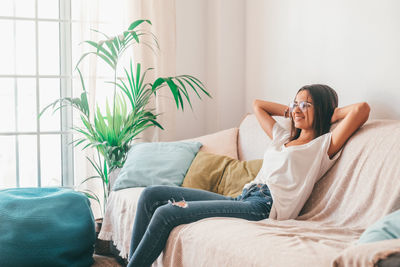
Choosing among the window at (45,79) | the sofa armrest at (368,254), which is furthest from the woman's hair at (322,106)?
the window at (45,79)

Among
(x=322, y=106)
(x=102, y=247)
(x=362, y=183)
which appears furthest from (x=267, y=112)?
(x=102, y=247)

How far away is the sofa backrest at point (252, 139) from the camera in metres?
2.72

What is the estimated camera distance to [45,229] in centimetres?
253

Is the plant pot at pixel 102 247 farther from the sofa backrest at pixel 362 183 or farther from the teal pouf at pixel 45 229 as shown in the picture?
the sofa backrest at pixel 362 183

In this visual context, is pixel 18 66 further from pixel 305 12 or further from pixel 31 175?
pixel 305 12

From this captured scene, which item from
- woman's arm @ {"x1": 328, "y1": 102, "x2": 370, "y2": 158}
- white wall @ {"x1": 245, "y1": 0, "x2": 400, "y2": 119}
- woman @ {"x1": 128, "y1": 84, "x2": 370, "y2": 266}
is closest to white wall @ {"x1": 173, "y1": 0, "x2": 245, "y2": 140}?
white wall @ {"x1": 245, "y1": 0, "x2": 400, "y2": 119}

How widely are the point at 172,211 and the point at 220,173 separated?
0.76m

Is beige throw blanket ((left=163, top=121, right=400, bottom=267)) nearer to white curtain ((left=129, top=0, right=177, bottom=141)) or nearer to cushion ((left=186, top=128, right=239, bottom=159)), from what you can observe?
cushion ((left=186, top=128, right=239, bottom=159))

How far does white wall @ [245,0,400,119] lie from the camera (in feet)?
7.50

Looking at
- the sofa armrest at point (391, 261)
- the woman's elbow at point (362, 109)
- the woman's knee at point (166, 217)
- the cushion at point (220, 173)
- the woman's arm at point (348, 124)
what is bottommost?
the woman's knee at point (166, 217)

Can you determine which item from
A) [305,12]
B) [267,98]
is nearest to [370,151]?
[305,12]

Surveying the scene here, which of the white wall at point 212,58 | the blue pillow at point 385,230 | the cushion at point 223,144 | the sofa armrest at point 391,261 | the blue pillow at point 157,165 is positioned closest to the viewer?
the sofa armrest at point 391,261

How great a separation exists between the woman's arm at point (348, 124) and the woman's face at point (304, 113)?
164 millimetres

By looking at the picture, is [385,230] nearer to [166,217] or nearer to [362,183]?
[362,183]
